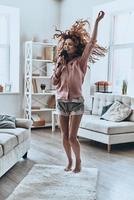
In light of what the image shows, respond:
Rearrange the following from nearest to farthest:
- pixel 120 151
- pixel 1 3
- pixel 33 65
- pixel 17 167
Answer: pixel 17 167 < pixel 120 151 < pixel 1 3 < pixel 33 65

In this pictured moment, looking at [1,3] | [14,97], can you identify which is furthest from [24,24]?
[14,97]

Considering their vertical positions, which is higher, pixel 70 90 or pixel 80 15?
pixel 80 15

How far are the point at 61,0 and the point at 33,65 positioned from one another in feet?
5.30

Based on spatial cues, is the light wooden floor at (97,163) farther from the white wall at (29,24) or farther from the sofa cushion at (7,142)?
the white wall at (29,24)

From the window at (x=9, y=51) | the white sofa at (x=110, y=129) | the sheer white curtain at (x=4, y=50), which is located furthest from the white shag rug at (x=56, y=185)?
the sheer white curtain at (x=4, y=50)

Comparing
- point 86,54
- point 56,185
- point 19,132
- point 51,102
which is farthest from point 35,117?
point 86,54

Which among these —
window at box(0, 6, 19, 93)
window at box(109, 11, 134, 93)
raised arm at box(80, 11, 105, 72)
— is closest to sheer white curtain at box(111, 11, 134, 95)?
window at box(109, 11, 134, 93)

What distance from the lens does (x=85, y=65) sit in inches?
129

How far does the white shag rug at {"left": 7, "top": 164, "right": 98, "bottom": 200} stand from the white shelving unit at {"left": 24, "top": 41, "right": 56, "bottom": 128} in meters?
2.85

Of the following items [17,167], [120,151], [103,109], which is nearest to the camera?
[17,167]

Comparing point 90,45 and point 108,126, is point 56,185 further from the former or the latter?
point 108,126

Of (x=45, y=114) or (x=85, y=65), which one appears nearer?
(x=85, y=65)

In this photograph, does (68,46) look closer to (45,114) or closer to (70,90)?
(70,90)

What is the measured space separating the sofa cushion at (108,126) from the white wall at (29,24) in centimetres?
188
